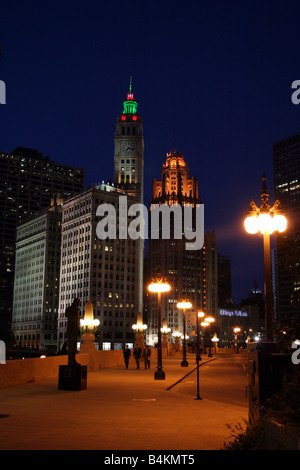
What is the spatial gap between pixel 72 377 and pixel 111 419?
826 cm

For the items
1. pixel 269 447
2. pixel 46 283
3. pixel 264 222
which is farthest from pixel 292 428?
pixel 46 283

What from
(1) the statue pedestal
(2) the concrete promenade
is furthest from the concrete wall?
(1) the statue pedestal

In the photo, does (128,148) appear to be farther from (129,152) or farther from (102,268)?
Answer: (102,268)

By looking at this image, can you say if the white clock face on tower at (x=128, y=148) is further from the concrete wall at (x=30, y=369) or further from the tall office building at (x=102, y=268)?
the concrete wall at (x=30, y=369)

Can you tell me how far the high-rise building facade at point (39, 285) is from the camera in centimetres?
16850

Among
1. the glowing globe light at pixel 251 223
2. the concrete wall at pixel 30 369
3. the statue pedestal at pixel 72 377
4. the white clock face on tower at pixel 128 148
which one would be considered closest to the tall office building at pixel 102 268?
the white clock face on tower at pixel 128 148

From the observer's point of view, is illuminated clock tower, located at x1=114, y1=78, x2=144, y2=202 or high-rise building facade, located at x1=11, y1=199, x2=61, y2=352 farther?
illuminated clock tower, located at x1=114, y1=78, x2=144, y2=202

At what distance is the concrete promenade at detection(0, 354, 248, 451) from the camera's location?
973cm

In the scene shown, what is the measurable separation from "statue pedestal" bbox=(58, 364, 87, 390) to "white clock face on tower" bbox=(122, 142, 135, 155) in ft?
555

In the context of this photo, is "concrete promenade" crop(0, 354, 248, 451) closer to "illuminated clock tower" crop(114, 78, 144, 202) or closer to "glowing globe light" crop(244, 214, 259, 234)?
"glowing globe light" crop(244, 214, 259, 234)

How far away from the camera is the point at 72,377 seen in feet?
68.7

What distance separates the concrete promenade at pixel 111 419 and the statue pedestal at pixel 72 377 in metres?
0.52

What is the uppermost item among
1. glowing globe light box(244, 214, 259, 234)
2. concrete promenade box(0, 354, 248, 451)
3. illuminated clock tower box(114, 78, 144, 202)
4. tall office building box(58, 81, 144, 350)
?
illuminated clock tower box(114, 78, 144, 202)

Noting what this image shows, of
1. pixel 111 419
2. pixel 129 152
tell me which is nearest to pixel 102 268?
pixel 129 152
